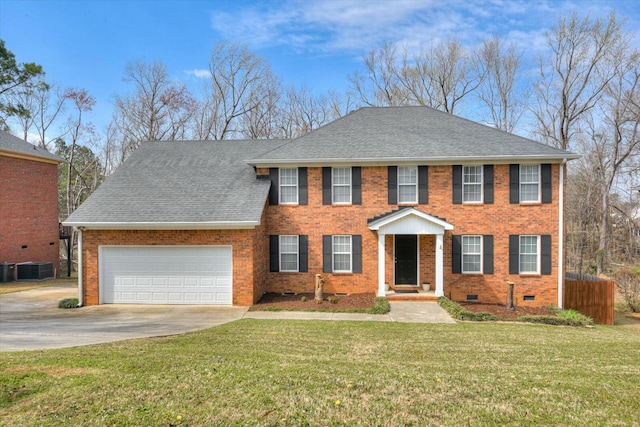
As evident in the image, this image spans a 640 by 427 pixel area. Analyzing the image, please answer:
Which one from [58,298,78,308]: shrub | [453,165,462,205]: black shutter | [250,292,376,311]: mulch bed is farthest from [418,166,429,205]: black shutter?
[58,298,78,308]: shrub

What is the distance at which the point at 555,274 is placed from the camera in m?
13.8

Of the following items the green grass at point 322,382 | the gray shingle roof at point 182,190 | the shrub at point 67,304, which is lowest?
the shrub at point 67,304

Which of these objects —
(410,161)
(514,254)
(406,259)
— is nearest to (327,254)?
(406,259)

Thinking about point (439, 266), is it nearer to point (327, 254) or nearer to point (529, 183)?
point (327, 254)

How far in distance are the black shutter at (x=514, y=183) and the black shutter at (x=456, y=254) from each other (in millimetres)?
2417

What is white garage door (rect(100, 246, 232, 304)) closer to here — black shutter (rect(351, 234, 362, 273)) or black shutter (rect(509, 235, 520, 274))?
black shutter (rect(351, 234, 362, 273))

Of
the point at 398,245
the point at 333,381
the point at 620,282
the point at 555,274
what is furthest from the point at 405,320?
the point at 620,282

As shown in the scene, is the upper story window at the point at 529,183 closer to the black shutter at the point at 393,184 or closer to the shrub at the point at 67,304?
the black shutter at the point at 393,184

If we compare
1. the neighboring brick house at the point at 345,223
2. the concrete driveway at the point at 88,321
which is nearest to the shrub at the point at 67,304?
the concrete driveway at the point at 88,321

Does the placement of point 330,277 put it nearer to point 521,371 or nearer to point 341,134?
point 341,134

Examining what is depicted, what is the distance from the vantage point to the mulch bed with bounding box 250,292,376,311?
12203mm

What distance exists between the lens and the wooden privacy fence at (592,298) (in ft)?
45.1

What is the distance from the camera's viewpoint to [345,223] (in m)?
14.5

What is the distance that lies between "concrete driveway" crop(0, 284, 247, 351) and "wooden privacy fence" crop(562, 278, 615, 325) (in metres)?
11.9
